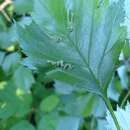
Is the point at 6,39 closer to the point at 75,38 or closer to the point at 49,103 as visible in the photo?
the point at 49,103

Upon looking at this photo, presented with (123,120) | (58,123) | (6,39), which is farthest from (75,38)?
(6,39)

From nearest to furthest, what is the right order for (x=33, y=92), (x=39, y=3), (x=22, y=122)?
1. (x=39, y=3)
2. (x=22, y=122)
3. (x=33, y=92)

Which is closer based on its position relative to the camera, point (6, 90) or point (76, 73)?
point (76, 73)

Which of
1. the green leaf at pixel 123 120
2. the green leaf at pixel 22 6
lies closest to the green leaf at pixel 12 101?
the green leaf at pixel 22 6

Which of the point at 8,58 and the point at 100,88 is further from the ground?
the point at 100,88

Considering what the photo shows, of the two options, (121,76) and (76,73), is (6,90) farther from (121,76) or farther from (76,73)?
(76,73)

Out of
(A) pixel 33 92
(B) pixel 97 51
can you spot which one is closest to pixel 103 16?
(B) pixel 97 51

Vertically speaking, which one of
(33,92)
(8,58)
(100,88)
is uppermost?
(100,88)

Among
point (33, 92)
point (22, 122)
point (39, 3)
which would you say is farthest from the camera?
point (33, 92)
